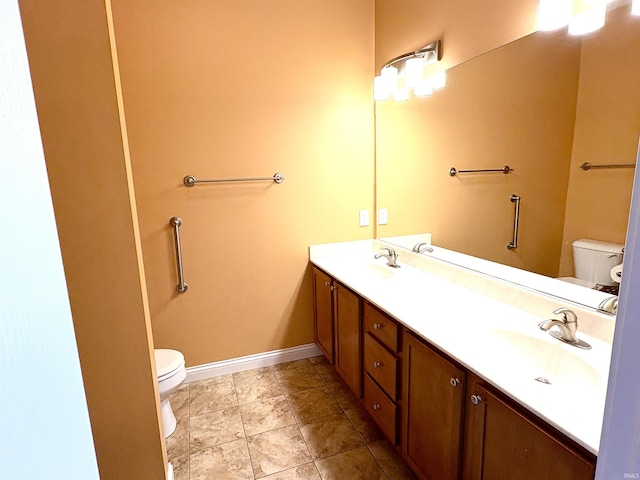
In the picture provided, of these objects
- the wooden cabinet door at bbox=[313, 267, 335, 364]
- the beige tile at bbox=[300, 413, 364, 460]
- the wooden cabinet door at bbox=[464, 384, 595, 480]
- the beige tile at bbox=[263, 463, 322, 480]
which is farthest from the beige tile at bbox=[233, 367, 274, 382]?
the wooden cabinet door at bbox=[464, 384, 595, 480]

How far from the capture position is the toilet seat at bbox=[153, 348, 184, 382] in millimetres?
1820

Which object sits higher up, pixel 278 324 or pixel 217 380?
pixel 278 324

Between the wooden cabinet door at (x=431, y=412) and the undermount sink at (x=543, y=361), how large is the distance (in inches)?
8.1

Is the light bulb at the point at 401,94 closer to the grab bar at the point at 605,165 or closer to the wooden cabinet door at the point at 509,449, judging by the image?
the grab bar at the point at 605,165

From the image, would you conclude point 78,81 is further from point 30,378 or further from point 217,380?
point 217,380

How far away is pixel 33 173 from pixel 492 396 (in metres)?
1.15

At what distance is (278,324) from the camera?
2.54m

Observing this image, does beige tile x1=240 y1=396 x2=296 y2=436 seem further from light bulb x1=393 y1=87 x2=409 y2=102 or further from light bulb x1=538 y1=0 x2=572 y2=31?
light bulb x1=538 y1=0 x2=572 y2=31

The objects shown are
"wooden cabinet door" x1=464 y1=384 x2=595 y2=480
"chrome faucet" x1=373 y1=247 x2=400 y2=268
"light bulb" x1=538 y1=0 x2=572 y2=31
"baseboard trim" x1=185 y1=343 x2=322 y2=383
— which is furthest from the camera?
"baseboard trim" x1=185 y1=343 x2=322 y2=383

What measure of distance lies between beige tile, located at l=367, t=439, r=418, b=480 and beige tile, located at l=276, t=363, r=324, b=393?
2.03ft

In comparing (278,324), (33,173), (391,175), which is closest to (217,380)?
(278,324)

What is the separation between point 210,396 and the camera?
2.23 metres

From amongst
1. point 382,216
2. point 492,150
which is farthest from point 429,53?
point 382,216

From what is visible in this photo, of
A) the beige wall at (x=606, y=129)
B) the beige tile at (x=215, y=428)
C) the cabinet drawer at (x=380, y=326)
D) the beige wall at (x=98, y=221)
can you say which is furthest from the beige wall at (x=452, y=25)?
the beige tile at (x=215, y=428)
